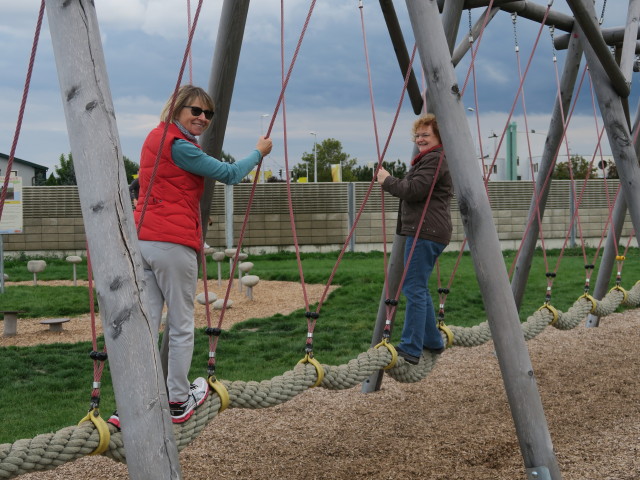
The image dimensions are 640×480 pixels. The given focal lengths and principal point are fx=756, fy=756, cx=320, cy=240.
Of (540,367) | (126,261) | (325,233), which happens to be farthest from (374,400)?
(325,233)

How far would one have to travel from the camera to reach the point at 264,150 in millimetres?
3188

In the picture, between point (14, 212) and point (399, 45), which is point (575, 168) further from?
point (399, 45)

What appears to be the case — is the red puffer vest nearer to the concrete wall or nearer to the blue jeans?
the blue jeans

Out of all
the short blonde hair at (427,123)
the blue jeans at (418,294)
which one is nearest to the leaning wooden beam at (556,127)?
the short blonde hair at (427,123)

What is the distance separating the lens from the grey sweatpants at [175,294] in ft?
9.32

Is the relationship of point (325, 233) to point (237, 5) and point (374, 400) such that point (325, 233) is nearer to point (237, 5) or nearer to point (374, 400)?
point (374, 400)

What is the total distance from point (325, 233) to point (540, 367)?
1280cm

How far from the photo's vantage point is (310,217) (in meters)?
18.9

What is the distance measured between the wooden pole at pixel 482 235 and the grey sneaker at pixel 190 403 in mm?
1224

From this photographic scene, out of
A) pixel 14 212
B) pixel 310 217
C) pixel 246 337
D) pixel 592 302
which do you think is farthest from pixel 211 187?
pixel 310 217

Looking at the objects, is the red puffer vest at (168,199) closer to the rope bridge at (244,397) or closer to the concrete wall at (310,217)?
the rope bridge at (244,397)

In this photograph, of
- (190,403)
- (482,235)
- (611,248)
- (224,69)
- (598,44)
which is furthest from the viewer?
(611,248)

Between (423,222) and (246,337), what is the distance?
449cm

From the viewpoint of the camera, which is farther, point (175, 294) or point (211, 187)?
point (211, 187)
